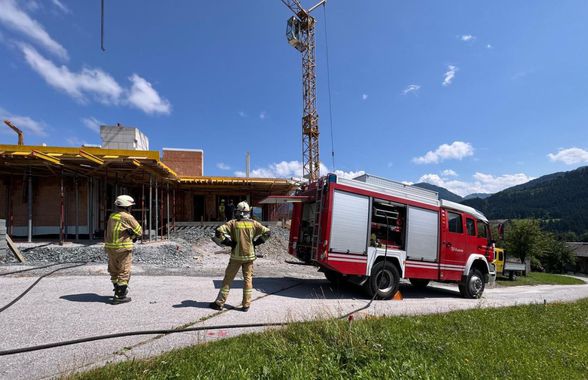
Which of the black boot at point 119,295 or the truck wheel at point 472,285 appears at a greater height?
the black boot at point 119,295

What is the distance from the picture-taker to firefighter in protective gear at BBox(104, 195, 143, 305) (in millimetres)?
5867

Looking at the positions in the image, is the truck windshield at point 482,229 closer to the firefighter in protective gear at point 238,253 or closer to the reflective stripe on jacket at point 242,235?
the reflective stripe on jacket at point 242,235

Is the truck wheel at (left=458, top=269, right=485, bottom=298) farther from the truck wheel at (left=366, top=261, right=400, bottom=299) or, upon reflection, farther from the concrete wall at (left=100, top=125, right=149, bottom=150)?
the concrete wall at (left=100, top=125, right=149, bottom=150)

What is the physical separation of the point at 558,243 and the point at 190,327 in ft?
246

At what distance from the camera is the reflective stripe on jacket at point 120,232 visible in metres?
5.86

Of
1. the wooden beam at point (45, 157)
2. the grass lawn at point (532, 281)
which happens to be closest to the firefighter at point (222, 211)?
the wooden beam at point (45, 157)

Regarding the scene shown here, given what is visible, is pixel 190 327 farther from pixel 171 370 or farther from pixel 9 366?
pixel 9 366

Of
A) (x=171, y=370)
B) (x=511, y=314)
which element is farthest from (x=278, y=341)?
(x=511, y=314)

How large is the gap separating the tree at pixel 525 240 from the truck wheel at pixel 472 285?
3935 cm

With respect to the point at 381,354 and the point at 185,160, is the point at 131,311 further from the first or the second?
the point at 185,160

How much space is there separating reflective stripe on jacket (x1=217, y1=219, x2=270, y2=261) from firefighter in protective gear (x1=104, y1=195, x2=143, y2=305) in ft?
5.63

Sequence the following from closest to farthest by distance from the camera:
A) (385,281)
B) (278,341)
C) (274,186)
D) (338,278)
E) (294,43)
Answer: (278,341)
(385,281)
(338,278)
(274,186)
(294,43)

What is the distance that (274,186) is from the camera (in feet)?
75.6

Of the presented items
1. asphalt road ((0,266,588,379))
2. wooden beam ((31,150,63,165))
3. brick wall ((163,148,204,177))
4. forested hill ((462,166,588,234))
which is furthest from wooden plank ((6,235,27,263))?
forested hill ((462,166,588,234))
